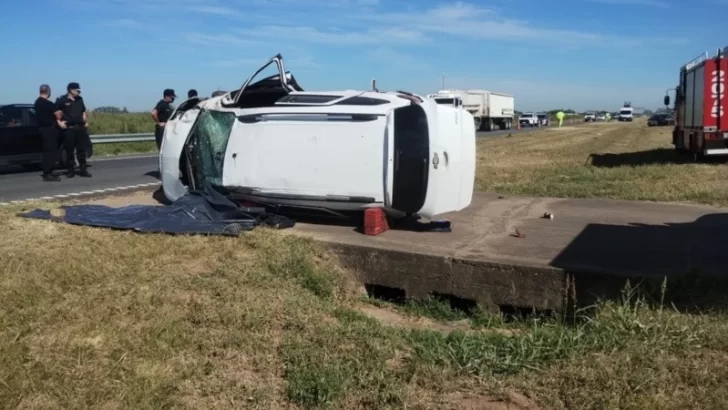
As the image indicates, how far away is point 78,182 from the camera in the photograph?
12.9 meters

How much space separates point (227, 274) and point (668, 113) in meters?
72.1

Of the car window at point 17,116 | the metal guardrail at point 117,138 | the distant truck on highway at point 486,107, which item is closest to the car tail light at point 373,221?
the car window at point 17,116

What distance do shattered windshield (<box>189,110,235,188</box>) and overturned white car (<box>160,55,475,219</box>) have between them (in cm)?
1

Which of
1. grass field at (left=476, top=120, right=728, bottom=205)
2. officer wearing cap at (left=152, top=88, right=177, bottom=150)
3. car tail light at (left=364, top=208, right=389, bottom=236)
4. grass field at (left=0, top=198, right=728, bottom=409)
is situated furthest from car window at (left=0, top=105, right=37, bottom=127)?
car tail light at (left=364, top=208, right=389, bottom=236)

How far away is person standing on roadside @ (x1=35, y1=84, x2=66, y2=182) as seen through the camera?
12.2m

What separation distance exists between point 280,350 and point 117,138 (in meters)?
21.7

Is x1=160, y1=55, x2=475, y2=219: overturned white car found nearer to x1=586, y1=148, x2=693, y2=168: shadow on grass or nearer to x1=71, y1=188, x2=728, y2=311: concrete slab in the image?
x1=71, y1=188, x2=728, y2=311: concrete slab

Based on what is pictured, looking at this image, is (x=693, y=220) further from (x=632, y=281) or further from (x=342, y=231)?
(x=342, y=231)

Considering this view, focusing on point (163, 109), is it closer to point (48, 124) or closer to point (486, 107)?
point (48, 124)

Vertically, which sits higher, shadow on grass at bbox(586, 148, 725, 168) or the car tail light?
shadow on grass at bbox(586, 148, 725, 168)

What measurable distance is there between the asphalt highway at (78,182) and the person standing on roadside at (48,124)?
429 mm

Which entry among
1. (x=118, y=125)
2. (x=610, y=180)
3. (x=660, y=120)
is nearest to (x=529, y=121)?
(x=660, y=120)

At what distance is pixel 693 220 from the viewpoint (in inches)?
315

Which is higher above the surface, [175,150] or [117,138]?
[117,138]
